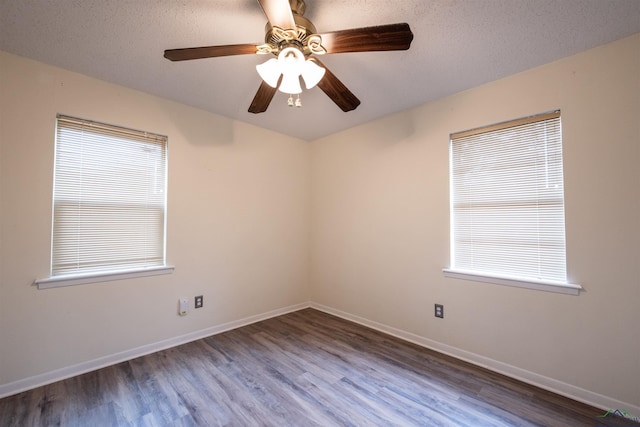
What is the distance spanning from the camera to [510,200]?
7.34 feet

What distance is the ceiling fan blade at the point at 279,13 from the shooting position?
1199mm

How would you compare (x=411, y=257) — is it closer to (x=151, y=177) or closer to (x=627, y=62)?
(x=627, y=62)

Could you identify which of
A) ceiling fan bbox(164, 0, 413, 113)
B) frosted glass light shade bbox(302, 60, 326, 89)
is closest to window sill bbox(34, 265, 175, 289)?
ceiling fan bbox(164, 0, 413, 113)

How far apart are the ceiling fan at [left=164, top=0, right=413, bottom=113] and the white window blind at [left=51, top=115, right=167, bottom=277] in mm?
1328

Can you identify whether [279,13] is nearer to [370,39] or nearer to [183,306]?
[370,39]

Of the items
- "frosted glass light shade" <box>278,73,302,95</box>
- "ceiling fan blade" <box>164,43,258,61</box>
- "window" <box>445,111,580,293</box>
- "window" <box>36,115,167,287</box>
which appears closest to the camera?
"ceiling fan blade" <box>164,43,258,61</box>

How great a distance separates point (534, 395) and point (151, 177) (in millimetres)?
3621

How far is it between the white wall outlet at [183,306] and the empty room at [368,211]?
0.09 feet

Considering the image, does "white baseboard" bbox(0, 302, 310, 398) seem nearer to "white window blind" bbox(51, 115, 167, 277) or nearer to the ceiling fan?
"white window blind" bbox(51, 115, 167, 277)

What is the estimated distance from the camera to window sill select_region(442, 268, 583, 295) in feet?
6.26

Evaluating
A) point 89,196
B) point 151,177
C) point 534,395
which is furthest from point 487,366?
point 89,196

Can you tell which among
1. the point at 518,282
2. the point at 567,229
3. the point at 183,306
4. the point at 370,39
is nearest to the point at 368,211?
the point at 518,282

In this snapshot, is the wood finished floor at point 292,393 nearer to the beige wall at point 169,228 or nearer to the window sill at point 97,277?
the beige wall at point 169,228

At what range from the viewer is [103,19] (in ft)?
5.31
